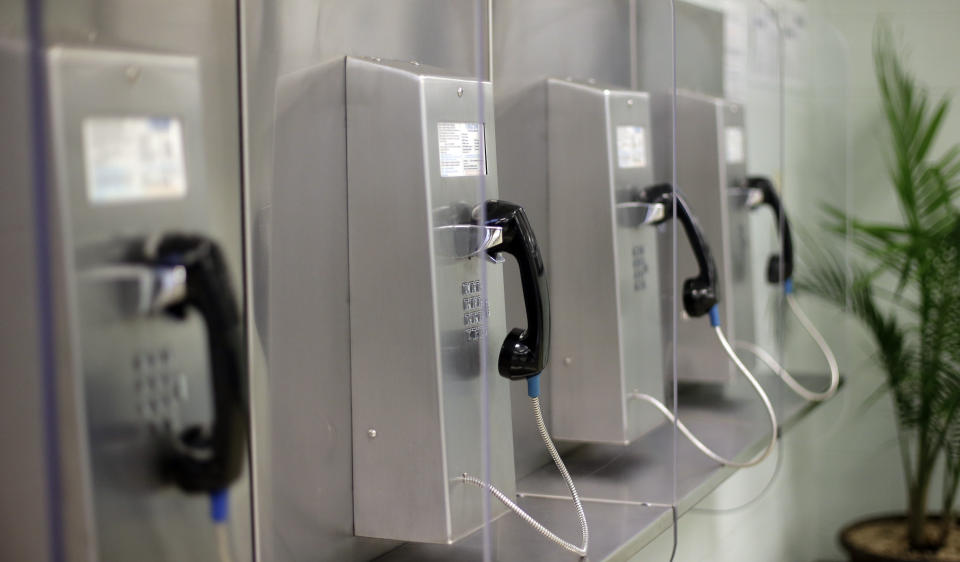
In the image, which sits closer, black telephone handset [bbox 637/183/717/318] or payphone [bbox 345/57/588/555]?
payphone [bbox 345/57/588/555]

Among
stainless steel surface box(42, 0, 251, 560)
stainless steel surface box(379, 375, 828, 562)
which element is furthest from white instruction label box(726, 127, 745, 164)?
stainless steel surface box(42, 0, 251, 560)

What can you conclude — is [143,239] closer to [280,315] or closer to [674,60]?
[280,315]

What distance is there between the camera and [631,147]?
4.81 ft

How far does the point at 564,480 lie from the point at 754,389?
64 centimetres

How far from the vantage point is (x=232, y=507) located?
82 centimetres

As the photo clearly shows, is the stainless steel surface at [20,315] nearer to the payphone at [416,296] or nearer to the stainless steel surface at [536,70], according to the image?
the payphone at [416,296]

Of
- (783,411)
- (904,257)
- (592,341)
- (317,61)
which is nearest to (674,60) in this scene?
(592,341)

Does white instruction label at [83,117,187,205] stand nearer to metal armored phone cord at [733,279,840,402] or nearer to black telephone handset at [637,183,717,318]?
black telephone handset at [637,183,717,318]

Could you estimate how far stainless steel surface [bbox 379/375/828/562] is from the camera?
1.18 m

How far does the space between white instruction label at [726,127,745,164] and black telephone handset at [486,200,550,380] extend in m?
0.82

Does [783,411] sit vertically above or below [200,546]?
below

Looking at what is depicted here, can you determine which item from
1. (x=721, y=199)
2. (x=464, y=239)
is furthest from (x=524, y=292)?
(x=721, y=199)

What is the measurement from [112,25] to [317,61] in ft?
0.94

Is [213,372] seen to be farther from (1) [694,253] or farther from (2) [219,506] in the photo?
(1) [694,253]
